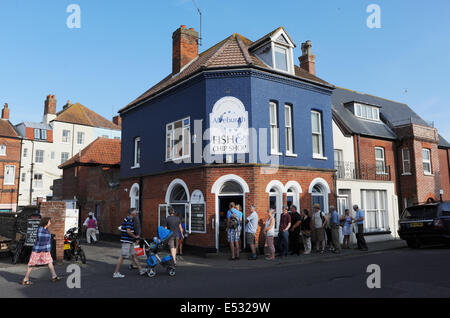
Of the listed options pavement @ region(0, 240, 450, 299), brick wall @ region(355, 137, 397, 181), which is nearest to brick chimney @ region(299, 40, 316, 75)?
brick wall @ region(355, 137, 397, 181)

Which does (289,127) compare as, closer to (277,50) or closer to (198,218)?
(277,50)

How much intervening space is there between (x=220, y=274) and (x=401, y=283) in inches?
177

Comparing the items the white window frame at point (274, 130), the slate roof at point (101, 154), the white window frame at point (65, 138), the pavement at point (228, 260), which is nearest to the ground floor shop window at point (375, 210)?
the pavement at point (228, 260)

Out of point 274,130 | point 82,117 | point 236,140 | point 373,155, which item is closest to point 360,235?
point 274,130

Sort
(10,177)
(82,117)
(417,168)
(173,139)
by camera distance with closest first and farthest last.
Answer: (173,139) < (417,168) < (10,177) < (82,117)

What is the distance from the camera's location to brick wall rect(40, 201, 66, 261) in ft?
38.4

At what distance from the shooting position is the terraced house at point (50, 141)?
38406 mm

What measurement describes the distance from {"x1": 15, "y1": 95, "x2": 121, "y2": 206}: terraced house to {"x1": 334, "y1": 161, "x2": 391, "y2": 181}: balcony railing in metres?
31.4

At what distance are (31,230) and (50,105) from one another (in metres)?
36.2

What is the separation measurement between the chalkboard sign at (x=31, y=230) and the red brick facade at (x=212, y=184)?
5740 mm

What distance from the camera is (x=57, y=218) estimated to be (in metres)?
11.8

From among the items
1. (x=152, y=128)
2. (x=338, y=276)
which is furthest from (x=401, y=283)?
(x=152, y=128)

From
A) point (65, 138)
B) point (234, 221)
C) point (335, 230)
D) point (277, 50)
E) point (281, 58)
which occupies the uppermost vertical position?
point (65, 138)

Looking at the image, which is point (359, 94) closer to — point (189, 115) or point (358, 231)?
point (358, 231)
